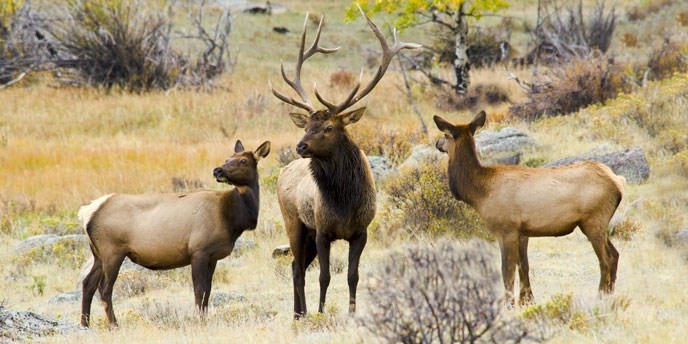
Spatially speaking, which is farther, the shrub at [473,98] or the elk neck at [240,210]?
the shrub at [473,98]

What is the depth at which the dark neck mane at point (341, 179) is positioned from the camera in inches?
356

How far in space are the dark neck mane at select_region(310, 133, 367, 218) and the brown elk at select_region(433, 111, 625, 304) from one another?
3.76 feet

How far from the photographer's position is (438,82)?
27094mm

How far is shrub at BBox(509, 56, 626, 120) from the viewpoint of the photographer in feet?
66.6

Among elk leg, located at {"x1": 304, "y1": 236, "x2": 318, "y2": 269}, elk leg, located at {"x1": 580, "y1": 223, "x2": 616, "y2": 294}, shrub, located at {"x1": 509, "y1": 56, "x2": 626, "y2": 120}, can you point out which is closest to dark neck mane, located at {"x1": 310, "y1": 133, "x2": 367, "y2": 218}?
elk leg, located at {"x1": 304, "y1": 236, "x2": 318, "y2": 269}

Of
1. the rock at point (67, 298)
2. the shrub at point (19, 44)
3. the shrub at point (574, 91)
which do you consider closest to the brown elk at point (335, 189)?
the rock at point (67, 298)

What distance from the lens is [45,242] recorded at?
1445 cm

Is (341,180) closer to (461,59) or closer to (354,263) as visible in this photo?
(354,263)

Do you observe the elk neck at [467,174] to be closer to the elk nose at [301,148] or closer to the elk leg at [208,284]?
the elk nose at [301,148]

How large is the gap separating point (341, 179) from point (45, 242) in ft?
22.9

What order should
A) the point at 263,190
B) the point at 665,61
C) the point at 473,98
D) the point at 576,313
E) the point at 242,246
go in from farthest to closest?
the point at 473,98, the point at 665,61, the point at 263,190, the point at 242,246, the point at 576,313

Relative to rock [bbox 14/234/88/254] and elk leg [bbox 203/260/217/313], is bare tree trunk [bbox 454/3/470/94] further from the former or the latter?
elk leg [bbox 203/260/217/313]

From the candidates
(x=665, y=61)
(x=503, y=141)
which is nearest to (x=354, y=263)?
(x=503, y=141)

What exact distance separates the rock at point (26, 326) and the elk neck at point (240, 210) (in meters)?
1.75
